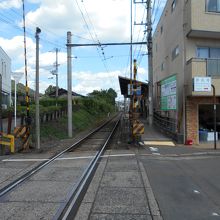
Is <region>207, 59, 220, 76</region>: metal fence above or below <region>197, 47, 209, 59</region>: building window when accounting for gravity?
below

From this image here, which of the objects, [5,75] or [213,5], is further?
[5,75]

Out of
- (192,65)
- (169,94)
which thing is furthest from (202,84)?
(169,94)

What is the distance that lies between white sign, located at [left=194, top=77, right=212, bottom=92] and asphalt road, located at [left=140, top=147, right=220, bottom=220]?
449cm

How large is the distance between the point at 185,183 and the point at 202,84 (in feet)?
36.7

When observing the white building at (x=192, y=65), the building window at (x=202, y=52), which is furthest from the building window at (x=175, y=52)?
the building window at (x=202, y=52)

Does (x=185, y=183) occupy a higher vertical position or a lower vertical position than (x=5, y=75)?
lower

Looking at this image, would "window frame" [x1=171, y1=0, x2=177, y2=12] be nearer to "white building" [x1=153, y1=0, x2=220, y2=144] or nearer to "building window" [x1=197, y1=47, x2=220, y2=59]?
"white building" [x1=153, y1=0, x2=220, y2=144]

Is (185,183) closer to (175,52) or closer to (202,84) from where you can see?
(202,84)

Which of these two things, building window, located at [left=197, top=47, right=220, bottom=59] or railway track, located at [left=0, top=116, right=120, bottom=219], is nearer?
railway track, located at [left=0, top=116, right=120, bottom=219]

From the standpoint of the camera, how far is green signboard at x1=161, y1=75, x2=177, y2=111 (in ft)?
76.4

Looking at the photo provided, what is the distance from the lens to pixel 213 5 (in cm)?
2234

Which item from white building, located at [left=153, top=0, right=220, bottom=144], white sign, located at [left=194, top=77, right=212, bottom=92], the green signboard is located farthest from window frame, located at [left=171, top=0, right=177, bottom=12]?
white sign, located at [left=194, top=77, right=212, bottom=92]

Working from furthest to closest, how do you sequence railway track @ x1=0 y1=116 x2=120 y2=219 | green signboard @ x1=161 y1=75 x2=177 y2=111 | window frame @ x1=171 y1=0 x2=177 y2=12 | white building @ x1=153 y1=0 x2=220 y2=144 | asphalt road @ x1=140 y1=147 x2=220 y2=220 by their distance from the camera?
window frame @ x1=171 y1=0 x2=177 y2=12
green signboard @ x1=161 y1=75 x2=177 y2=111
white building @ x1=153 y1=0 x2=220 y2=144
railway track @ x1=0 y1=116 x2=120 y2=219
asphalt road @ x1=140 y1=147 x2=220 y2=220

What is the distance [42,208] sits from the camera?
7.73 m
